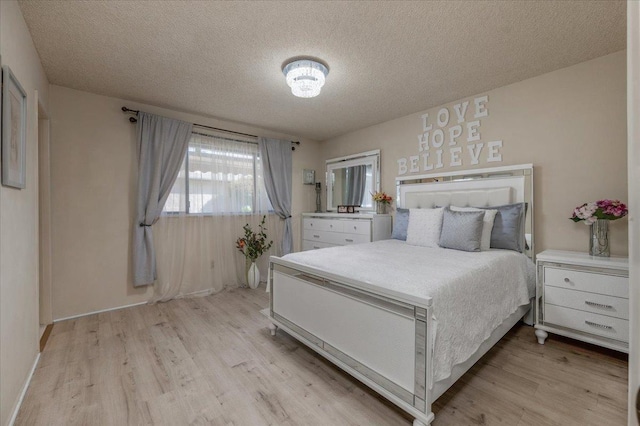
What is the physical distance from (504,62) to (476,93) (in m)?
0.65

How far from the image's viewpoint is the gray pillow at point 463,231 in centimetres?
254

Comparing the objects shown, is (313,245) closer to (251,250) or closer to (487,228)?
(251,250)

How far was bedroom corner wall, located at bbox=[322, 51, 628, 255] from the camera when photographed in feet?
7.68

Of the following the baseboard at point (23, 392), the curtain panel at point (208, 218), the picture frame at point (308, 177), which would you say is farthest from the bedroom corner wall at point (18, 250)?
the picture frame at point (308, 177)

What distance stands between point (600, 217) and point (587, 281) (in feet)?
1.74

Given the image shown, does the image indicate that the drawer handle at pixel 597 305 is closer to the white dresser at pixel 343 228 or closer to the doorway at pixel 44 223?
the white dresser at pixel 343 228

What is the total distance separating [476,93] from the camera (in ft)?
10.1

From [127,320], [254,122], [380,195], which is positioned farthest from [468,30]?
[127,320]

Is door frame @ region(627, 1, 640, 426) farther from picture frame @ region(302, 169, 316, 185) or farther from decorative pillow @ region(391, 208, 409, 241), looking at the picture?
picture frame @ region(302, 169, 316, 185)

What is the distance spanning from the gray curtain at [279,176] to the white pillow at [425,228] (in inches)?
83.5

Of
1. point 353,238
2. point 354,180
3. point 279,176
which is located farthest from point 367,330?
point 279,176

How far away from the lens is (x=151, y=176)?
3.37m

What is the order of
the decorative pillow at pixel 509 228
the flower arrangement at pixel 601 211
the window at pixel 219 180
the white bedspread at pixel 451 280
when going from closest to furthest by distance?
the white bedspread at pixel 451 280
the flower arrangement at pixel 601 211
the decorative pillow at pixel 509 228
the window at pixel 219 180

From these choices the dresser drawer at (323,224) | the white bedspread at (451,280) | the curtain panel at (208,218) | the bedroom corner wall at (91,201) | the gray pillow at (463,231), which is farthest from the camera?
the dresser drawer at (323,224)
